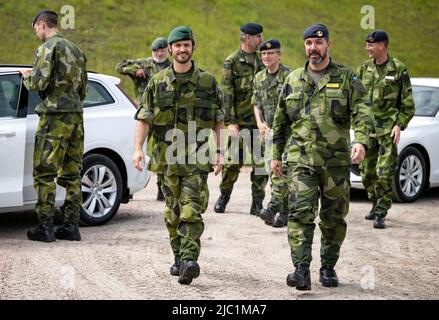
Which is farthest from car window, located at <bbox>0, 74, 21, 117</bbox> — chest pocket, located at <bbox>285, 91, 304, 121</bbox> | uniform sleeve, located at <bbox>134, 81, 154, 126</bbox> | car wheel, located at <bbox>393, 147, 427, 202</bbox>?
car wheel, located at <bbox>393, 147, 427, 202</bbox>

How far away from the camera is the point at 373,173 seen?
1138 cm

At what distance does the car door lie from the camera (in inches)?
375

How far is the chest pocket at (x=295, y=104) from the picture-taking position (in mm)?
7656

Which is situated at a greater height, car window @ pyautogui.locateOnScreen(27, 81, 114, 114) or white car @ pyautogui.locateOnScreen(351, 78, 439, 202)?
car window @ pyautogui.locateOnScreen(27, 81, 114, 114)

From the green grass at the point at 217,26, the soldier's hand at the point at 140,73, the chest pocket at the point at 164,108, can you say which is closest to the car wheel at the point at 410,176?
the soldier's hand at the point at 140,73

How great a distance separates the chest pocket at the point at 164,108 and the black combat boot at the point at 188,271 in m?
1.18

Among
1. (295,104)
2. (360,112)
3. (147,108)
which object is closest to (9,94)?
(147,108)

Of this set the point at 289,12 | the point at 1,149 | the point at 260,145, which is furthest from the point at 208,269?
the point at 289,12

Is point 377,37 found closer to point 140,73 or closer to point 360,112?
point 140,73

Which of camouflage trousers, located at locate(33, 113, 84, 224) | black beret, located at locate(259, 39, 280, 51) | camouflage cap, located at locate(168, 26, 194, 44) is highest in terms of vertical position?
black beret, located at locate(259, 39, 280, 51)

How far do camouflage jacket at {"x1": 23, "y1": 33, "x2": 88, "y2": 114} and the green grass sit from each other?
1398cm

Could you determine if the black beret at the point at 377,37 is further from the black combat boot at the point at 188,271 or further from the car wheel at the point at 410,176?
the black combat boot at the point at 188,271

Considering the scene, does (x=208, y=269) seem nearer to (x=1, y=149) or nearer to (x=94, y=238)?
(x=94, y=238)

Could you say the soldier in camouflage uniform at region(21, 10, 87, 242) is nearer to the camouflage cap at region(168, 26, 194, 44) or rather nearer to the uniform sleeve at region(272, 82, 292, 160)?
the camouflage cap at region(168, 26, 194, 44)
